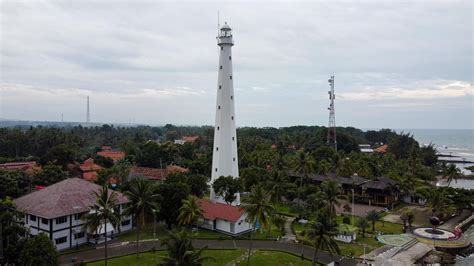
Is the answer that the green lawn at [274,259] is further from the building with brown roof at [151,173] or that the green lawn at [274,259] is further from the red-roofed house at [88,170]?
the red-roofed house at [88,170]

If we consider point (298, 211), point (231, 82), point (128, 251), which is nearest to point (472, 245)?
point (298, 211)

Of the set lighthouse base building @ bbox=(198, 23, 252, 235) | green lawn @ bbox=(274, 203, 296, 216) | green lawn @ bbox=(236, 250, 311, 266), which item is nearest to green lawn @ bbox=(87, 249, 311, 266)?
green lawn @ bbox=(236, 250, 311, 266)

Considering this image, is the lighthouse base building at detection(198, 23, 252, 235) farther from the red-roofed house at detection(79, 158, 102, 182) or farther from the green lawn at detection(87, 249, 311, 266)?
the red-roofed house at detection(79, 158, 102, 182)

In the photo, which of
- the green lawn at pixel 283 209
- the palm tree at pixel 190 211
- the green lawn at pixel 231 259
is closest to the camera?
the green lawn at pixel 231 259

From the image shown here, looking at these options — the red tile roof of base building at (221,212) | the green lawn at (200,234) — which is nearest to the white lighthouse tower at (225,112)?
the red tile roof of base building at (221,212)

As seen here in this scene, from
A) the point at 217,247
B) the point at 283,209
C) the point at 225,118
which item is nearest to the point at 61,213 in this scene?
the point at 217,247

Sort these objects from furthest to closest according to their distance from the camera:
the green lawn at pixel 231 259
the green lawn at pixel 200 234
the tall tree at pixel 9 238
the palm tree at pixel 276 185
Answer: the palm tree at pixel 276 185 < the green lawn at pixel 200 234 < the green lawn at pixel 231 259 < the tall tree at pixel 9 238

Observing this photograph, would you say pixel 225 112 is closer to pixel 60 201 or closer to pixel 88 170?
pixel 60 201
